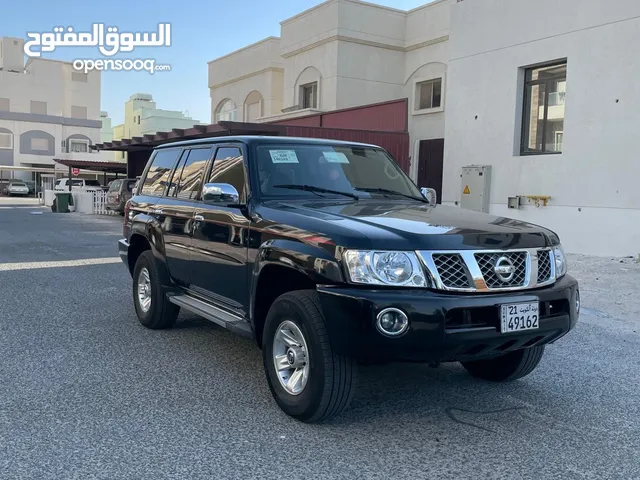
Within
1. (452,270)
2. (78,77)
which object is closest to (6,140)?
(78,77)

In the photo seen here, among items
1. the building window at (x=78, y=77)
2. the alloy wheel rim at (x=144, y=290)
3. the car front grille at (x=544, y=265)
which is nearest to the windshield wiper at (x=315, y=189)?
the car front grille at (x=544, y=265)

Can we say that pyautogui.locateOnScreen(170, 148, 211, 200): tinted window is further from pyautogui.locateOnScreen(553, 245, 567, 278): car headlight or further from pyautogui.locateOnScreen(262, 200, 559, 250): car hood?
pyautogui.locateOnScreen(553, 245, 567, 278): car headlight

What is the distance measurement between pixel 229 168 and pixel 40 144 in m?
66.5

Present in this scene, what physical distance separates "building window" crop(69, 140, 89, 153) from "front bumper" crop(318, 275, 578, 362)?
6743cm

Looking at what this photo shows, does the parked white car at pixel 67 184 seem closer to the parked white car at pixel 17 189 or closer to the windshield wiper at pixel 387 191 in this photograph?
the parked white car at pixel 17 189

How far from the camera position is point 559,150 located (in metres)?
13.2

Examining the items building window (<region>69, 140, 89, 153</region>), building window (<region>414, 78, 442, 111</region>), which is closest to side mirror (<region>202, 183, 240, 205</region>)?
building window (<region>414, 78, 442, 111</region>)

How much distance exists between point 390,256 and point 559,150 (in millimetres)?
10700

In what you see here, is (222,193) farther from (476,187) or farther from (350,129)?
(350,129)

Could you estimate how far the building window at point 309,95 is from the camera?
25172 mm

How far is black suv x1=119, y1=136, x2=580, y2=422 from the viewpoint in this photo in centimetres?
366

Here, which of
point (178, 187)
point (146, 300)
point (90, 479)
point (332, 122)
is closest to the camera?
point (90, 479)

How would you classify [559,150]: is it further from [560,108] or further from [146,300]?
[146,300]

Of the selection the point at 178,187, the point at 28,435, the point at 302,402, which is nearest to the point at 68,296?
the point at 178,187
